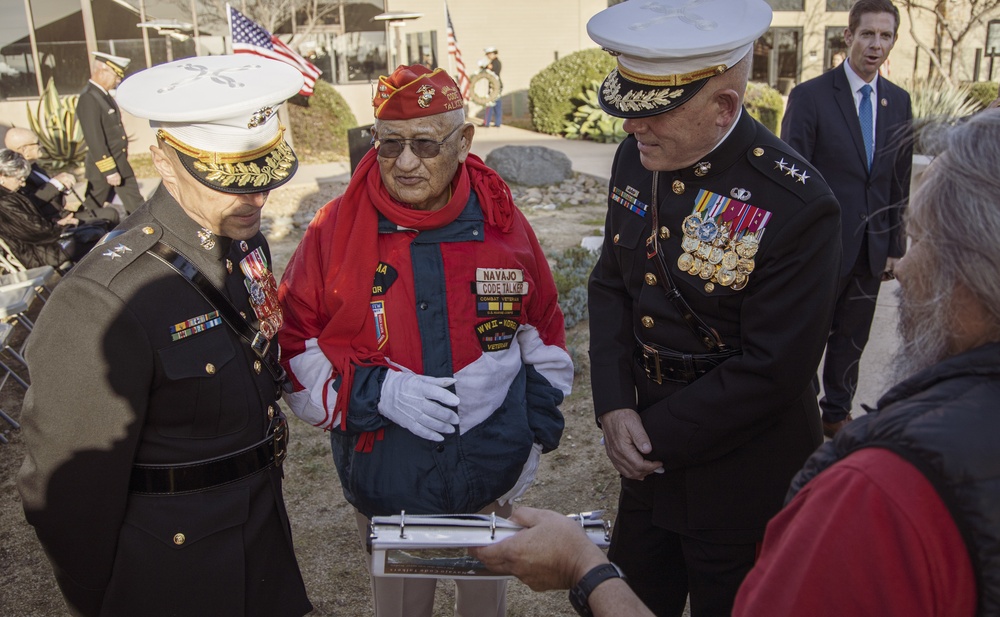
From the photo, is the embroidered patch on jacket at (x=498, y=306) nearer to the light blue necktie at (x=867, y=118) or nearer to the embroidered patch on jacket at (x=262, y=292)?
the embroidered patch on jacket at (x=262, y=292)

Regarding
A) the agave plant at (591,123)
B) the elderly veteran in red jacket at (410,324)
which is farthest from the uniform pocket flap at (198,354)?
the agave plant at (591,123)

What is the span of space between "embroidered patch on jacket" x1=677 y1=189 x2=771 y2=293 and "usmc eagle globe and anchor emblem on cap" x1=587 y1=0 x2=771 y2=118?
1.06ft

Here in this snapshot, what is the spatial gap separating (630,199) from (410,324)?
803 millimetres

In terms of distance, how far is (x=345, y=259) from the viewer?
2.55 metres

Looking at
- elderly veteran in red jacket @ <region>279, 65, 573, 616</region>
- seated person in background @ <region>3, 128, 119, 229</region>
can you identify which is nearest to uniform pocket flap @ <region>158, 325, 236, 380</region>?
elderly veteran in red jacket @ <region>279, 65, 573, 616</region>

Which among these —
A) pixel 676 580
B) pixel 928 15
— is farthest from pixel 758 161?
pixel 928 15

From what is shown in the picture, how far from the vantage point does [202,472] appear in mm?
2189

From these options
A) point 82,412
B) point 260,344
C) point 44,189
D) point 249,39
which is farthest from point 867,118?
point 249,39

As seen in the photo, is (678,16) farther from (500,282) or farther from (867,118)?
(867,118)

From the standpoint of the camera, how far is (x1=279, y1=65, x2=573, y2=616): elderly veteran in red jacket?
2549mm

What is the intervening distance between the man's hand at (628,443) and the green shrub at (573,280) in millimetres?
3349

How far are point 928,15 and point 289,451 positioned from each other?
70.7 feet

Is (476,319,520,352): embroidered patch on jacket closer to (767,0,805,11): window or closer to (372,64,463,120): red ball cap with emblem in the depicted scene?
(372,64,463,120): red ball cap with emblem

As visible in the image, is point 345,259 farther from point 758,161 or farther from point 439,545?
point 758,161
